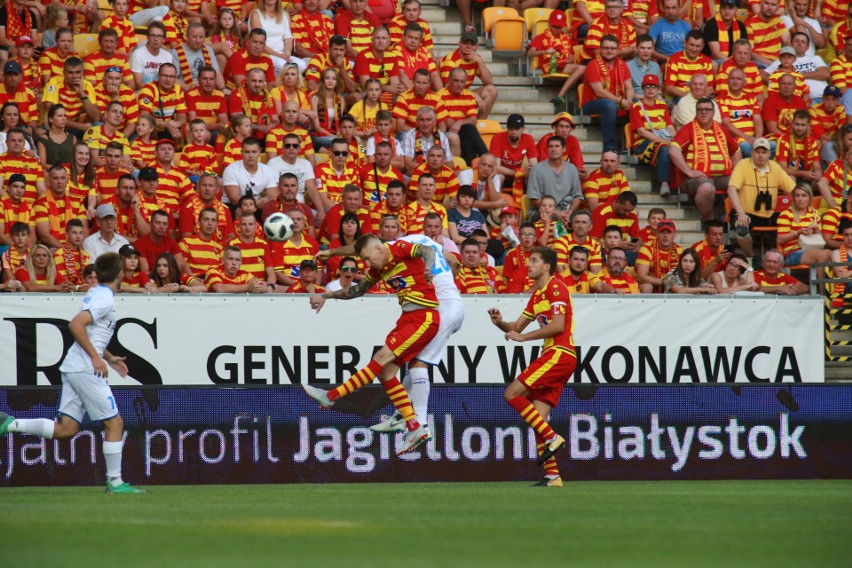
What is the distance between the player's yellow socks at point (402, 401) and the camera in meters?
12.7

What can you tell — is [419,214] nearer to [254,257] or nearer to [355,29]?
[254,257]

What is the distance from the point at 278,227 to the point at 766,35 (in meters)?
10.8

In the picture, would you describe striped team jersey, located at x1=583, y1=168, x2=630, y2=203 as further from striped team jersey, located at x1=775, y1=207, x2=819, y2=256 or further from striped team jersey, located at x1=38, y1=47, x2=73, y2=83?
striped team jersey, located at x1=38, y1=47, x2=73, y2=83

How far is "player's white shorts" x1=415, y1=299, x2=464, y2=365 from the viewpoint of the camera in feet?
42.2

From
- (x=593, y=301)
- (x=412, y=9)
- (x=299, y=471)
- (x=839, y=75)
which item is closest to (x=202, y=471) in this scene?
(x=299, y=471)

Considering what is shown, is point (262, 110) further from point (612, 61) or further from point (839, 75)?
point (839, 75)

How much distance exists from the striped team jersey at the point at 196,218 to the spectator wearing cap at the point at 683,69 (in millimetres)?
7760

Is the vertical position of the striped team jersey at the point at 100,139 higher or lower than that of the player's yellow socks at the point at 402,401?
higher

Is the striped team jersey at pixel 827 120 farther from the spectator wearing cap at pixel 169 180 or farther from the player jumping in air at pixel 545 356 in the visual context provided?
the player jumping in air at pixel 545 356

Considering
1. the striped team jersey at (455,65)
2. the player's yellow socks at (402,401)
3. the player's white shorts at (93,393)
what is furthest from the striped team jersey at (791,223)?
the player's white shorts at (93,393)

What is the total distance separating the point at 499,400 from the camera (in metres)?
14.1

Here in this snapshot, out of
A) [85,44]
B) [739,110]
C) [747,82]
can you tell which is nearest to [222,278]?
[85,44]

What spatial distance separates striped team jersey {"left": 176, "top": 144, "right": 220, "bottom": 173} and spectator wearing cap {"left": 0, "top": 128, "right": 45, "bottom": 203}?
74.5 inches

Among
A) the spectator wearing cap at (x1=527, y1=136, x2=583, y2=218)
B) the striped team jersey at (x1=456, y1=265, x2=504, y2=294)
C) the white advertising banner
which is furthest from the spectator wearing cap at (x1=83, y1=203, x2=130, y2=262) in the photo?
the spectator wearing cap at (x1=527, y1=136, x2=583, y2=218)
